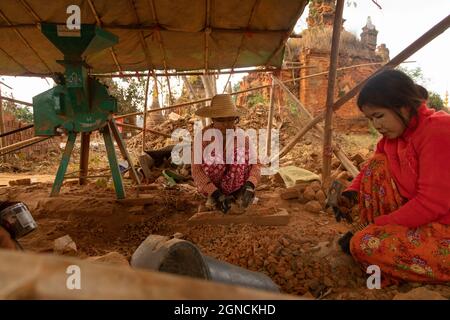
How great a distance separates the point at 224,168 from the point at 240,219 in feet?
1.89

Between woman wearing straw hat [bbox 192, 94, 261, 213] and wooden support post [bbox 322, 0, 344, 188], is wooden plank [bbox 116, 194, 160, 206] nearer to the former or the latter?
woman wearing straw hat [bbox 192, 94, 261, 213]

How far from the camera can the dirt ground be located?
1.81 m

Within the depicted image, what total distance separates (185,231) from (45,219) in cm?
133

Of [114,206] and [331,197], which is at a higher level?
[331,197]

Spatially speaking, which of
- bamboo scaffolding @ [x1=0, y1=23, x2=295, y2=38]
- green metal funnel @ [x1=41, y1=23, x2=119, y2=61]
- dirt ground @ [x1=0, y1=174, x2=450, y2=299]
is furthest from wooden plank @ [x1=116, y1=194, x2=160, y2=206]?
bamboo scaffolding @ [x1=0, y1=23, x2=295, y2=38]

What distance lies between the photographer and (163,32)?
3.72 m

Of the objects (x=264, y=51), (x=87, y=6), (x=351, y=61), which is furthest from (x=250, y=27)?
(x=351, y=61)

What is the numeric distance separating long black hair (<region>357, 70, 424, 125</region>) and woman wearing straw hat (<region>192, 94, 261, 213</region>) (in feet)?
5.11

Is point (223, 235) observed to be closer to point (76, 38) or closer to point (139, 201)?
point (139, 201)

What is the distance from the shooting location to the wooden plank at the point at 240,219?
2.72 metres

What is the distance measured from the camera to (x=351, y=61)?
39.4 feet

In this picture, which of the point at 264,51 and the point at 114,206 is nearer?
the point at 114,206

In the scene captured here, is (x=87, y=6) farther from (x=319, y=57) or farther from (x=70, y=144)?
(x=319, y=57)
